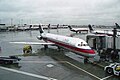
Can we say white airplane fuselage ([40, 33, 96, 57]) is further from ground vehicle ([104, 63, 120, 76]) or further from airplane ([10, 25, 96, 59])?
ground vehicle ([104, 63, 120, 76])

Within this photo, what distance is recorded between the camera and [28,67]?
24797mm

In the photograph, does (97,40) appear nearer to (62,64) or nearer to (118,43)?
(118,43)

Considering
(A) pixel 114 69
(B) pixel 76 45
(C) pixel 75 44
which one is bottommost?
(A) pixel 114 69

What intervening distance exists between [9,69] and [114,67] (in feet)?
41.5

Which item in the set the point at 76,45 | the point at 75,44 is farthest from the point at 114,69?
the point at 75,44

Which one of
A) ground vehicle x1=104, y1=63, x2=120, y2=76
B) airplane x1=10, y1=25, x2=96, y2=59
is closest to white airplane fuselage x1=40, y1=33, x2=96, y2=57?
airplane x1=10, y1=25, x2=96, y2=59

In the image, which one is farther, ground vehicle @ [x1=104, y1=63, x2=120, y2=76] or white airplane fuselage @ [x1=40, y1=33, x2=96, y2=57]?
white airplane fuselage @ [x1=40, y1=33, x2=96, y2=57]

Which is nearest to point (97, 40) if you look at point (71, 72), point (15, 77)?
point (71, 72)

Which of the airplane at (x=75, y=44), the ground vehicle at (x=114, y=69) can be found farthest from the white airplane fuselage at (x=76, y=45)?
the ground vehicle at (x=114, y=69)

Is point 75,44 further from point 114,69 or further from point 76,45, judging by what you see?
point 114,69

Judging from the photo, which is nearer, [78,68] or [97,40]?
[78,68]

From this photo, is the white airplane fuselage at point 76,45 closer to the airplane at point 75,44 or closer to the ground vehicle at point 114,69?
the airplane at point 75,44

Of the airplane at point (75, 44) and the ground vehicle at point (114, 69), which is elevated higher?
the airplane at point (75, 44)

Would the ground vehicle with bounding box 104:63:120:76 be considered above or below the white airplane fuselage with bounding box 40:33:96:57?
below
